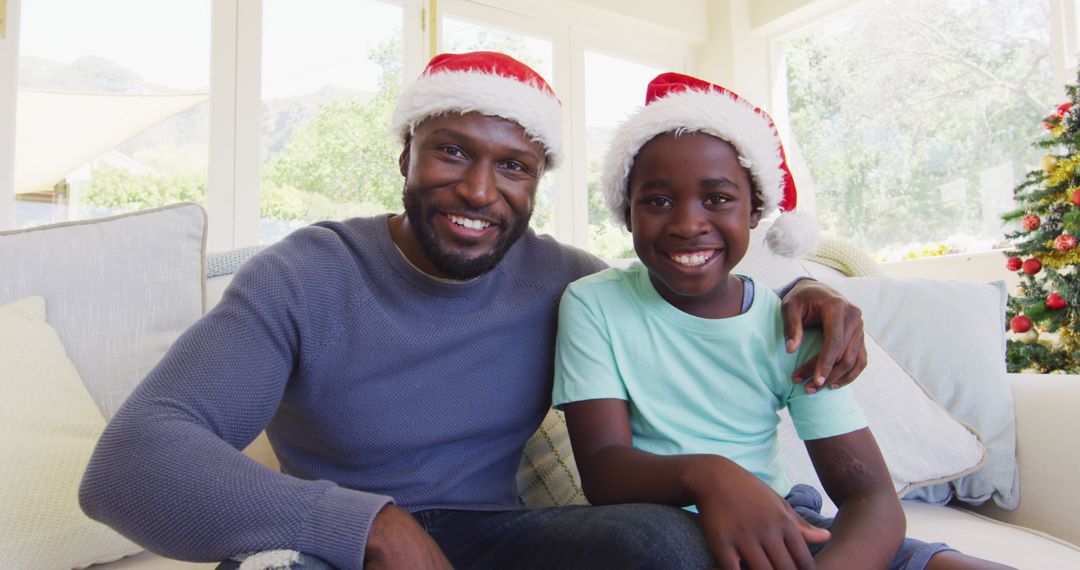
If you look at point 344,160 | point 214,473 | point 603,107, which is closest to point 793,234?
point 214,473

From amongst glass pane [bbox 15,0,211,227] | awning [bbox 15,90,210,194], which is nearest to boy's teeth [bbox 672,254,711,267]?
glass pane [bbox 15,0,211,227]

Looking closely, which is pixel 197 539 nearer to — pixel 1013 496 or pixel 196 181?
pixel 1013 496

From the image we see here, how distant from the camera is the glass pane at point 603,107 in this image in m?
5.11

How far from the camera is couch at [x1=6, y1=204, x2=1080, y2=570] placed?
110cm

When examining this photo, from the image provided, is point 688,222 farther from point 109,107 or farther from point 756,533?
point 109,107

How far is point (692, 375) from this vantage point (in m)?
1.06

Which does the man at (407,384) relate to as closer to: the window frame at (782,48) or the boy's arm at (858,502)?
the boy's arm at (858,502)

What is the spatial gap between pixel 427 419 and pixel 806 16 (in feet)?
16.9

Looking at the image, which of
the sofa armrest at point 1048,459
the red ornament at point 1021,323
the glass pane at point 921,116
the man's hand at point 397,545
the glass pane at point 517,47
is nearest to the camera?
the man's hand at point 397,545

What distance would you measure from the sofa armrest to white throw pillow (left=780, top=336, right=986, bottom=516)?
113 millimetres

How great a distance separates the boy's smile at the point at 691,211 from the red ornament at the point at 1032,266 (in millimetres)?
2917

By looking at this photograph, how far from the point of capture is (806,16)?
17.3 feet

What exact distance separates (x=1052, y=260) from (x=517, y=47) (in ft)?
10.7

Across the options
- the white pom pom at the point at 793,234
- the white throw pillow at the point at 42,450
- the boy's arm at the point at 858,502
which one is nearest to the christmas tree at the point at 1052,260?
the white pom pom at the point at 793,234
